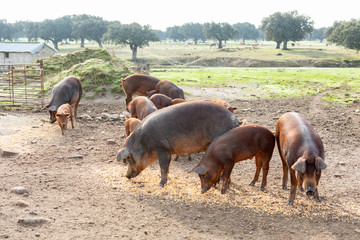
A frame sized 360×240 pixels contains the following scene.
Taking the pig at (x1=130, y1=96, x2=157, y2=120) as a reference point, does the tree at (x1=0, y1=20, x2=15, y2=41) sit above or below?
above

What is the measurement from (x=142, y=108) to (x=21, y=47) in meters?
47.7

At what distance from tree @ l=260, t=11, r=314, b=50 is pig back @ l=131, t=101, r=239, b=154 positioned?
71.7 metres

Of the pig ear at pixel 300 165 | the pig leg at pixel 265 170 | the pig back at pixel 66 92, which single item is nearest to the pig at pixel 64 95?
the pig back at pixel 66 92

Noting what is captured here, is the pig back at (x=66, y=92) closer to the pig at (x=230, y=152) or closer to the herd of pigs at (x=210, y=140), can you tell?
the herd of pigs at (x=210, y=140)

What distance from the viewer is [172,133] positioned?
8.25 metres

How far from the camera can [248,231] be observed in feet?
21.7

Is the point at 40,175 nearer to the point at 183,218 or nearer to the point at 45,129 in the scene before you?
the point at 183,218

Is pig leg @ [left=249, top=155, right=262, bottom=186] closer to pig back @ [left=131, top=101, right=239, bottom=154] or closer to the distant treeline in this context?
pig back @ [left=131, top=101, right=239, bottom=154]

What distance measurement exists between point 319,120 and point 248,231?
10.0 meters

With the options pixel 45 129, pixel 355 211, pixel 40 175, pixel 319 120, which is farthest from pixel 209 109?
pixel 319 120

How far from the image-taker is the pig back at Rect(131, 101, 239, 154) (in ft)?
27.0

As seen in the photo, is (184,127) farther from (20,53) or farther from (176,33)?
(176,33)

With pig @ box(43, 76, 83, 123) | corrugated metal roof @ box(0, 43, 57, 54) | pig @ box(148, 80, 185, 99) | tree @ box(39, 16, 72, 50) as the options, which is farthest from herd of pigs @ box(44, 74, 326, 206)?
tree @ box(39, 16, 72, 50)

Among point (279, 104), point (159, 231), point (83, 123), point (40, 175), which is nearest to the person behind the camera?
point (159, 231)
